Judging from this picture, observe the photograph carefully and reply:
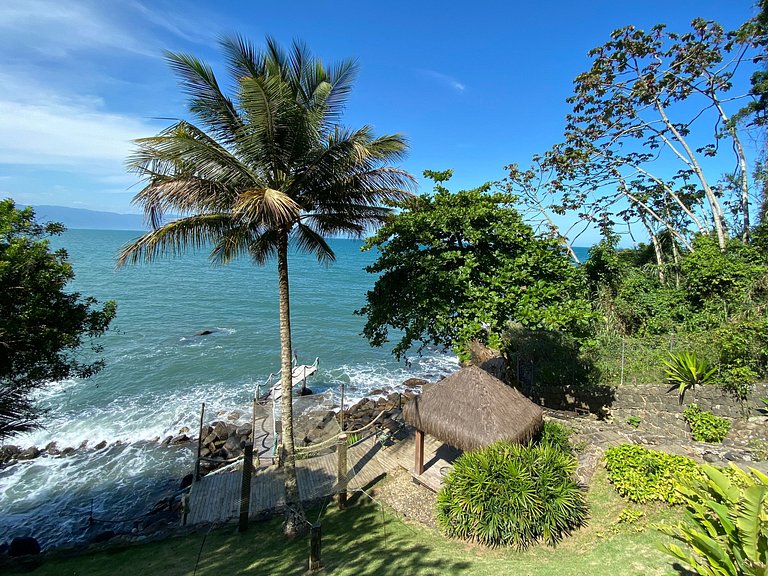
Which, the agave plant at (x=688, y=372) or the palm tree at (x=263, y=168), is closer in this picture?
the palm tree at (x=263, y=168)

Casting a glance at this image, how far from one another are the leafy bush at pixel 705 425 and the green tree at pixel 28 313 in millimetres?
15697

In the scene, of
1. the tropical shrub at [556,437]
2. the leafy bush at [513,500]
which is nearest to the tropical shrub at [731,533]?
the leafy bush at [513,500]

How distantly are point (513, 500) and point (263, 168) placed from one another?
744cm

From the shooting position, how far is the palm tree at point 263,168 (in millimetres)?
6277

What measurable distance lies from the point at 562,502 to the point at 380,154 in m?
7.11

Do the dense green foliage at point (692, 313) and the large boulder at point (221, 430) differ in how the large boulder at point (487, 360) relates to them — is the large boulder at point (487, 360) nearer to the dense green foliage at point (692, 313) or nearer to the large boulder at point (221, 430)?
the dense green foliage at point (692, 313)

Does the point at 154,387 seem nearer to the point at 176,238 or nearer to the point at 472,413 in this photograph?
the point at 176,238

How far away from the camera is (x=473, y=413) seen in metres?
7.91

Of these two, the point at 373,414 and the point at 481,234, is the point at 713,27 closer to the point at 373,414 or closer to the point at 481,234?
the point at 481,234

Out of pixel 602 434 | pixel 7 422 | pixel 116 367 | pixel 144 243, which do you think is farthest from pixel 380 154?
pixel 116 367

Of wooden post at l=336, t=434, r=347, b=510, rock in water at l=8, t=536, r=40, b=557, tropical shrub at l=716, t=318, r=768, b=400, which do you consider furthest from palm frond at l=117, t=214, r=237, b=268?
tropical shrub at l=716, t=318, r=768, b=400

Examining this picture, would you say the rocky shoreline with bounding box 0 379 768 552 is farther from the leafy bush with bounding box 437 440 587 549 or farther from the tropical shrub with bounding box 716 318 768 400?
the leafy bush with bounding box 437 440 587 549

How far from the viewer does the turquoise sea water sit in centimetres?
1229

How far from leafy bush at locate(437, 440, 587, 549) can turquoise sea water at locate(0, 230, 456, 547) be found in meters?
10.4
